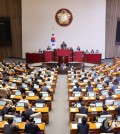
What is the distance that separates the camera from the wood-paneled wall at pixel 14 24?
1131 inches

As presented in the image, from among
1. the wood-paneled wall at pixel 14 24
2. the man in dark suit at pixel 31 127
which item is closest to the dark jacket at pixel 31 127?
the man in dark suit at pixel 31 127

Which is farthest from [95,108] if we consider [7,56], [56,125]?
[7,56]

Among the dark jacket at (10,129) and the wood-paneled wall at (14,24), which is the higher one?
the wood-paneled wall at (14,24)

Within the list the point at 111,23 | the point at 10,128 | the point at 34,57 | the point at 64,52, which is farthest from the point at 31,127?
the point at 111,23

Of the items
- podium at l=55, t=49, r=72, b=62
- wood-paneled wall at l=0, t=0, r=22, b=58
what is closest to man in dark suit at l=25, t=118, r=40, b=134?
podium at l=55, t=49, r=72, b=62

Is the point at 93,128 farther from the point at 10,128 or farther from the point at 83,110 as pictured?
the point at 10,128

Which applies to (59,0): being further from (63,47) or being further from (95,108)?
(95,108)

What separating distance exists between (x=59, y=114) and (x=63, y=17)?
1607 cm

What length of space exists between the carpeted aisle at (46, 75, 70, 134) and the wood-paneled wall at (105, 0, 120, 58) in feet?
39.4

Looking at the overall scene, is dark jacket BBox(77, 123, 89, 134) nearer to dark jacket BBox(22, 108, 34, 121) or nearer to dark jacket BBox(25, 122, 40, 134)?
dark jacket BBox(25, 122, 40, 134)

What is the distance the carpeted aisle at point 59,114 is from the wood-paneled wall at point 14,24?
11.8m

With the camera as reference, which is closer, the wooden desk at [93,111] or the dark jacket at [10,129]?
the dark jacket at [10,129]

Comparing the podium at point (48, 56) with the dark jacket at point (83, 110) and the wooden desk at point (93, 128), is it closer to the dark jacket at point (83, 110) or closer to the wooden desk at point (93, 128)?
the dark jacket at point (83, 110)

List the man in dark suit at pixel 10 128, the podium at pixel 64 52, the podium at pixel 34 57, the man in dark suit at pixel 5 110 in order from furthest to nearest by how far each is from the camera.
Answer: the podium at pixel 34 57 < the podium at pixel 64 52 < the man in dark suit at pixel 5 110 < the man in dark suit at pixel 10 128
